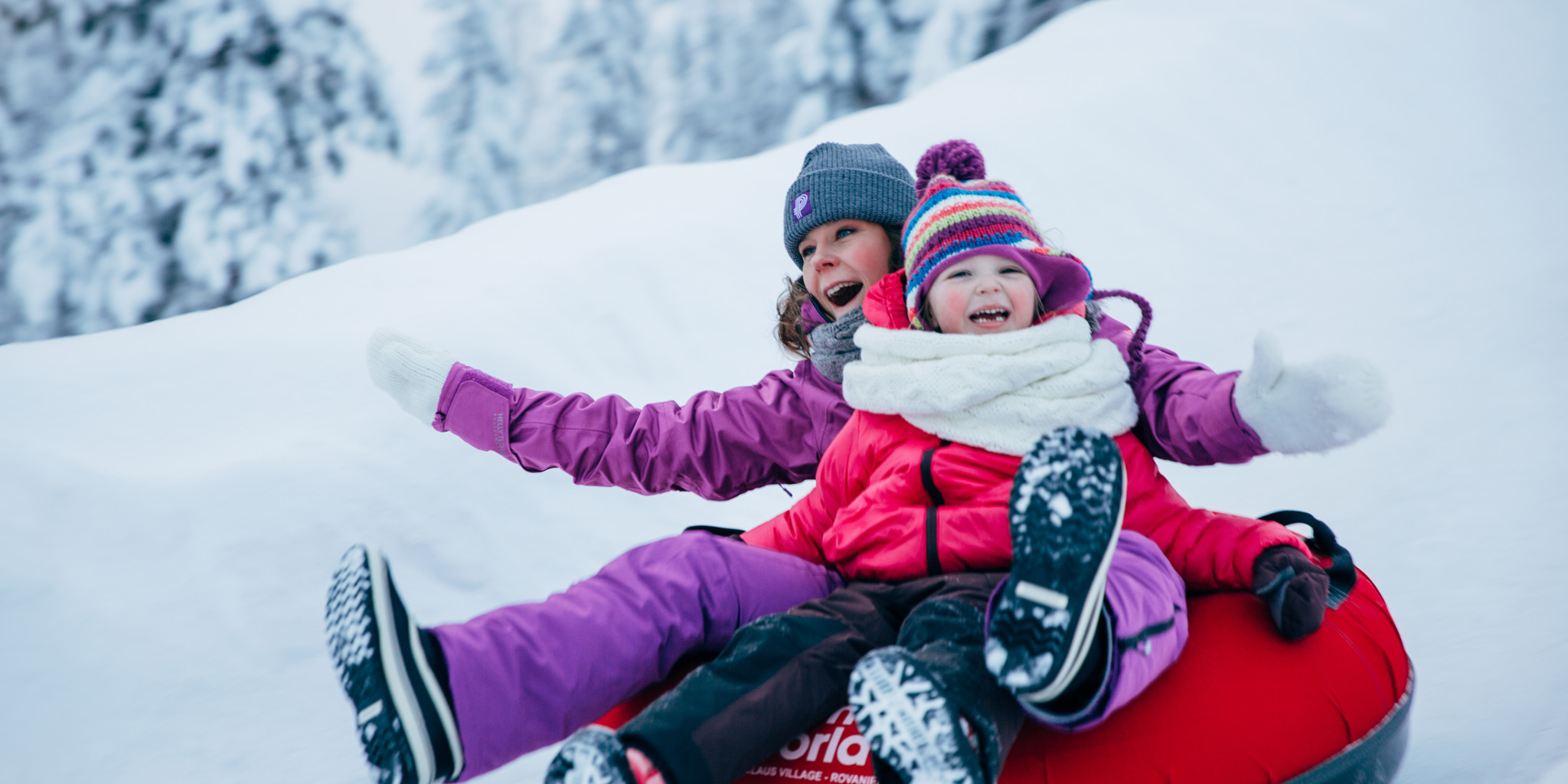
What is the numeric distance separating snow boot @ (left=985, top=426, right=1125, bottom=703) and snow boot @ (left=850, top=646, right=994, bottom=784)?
5cm

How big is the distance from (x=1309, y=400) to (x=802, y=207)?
0.79 m

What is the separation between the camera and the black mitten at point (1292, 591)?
0.88 metres

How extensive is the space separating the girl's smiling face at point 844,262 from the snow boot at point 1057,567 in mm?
690

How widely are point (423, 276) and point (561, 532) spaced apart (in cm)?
78

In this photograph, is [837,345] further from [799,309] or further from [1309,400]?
[1309,400]

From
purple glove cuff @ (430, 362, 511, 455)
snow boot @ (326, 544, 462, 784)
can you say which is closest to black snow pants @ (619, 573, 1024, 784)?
snow boot @ (326, 544, 462, 784)

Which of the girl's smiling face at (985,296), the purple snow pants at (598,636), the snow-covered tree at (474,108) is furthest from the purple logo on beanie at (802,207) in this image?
the snow-covered tree at (474,108)

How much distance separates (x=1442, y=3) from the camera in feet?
10.3

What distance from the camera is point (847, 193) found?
4.61 ft

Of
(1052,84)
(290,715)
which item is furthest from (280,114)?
(1052,84)

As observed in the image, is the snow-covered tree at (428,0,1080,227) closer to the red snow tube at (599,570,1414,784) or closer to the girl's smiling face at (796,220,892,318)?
the girl's smiling face at (796,220,892,318)

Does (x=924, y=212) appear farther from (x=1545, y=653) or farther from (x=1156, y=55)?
(x=1156, y=55)

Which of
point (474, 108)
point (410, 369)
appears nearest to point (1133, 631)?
point (410, 369)

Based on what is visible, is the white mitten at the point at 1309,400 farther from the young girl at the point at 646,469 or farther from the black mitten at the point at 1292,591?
the black mitten at the point at 1292,591
